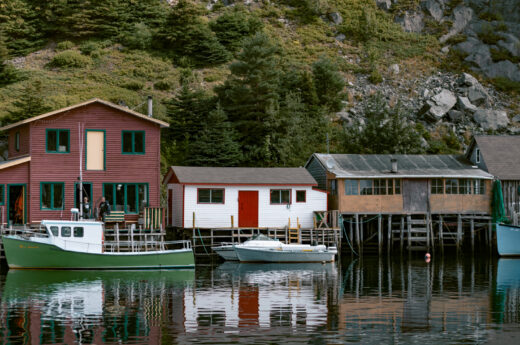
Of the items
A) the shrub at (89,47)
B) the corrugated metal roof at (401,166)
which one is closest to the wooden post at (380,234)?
the corrugated metal roof at (401,166)

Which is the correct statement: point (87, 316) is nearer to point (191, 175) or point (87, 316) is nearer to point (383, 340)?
point (383, 340)

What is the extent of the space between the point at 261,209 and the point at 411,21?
6756 cm

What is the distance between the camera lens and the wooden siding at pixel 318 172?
56000mm

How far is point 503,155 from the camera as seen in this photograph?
57906 mm

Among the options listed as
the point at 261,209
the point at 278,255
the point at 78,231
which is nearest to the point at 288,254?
the point at 278,255

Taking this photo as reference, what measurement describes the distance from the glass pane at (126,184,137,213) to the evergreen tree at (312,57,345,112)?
34.6 metres

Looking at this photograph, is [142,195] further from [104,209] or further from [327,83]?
[327,83]

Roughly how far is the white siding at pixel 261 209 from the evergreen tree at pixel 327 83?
26.1m

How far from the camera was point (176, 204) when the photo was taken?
171ft

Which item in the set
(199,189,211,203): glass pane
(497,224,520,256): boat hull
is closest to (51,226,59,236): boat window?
(199,189,211,203): glass pane

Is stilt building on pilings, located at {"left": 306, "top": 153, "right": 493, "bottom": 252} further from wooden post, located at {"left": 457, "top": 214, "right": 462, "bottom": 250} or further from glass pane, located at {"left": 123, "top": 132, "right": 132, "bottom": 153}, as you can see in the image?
glass pane, located at {"left": 123, "top": 132, "right": 132, "bottom": 153}

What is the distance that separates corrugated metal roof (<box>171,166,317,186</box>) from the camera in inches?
2003

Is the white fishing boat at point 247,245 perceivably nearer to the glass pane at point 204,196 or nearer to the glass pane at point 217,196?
the glass pane at point 217,196

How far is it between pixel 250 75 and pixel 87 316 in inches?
1726
